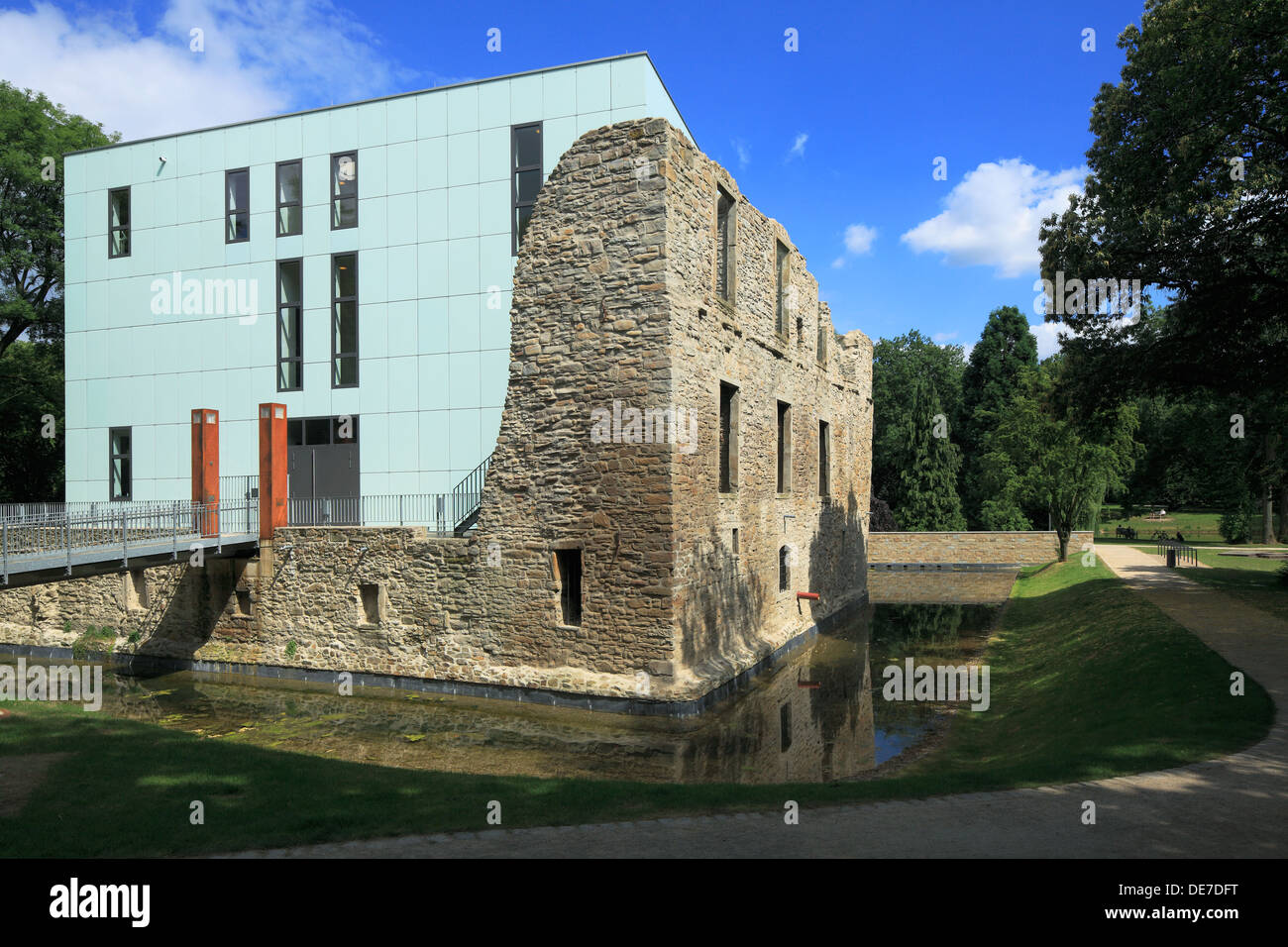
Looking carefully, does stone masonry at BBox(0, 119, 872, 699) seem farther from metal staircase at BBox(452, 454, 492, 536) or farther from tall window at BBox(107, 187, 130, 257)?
tall window at BBox(107, 187, 130, 257)

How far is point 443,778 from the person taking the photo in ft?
27.8

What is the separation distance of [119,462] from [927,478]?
3541 cm

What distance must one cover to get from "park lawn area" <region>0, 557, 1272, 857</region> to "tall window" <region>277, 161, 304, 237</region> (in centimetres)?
1499

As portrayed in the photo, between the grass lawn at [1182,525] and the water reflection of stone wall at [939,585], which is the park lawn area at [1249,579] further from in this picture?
the grass lawn at [1182,525]

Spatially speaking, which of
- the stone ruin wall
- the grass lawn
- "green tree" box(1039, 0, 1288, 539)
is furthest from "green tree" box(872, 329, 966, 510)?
"green tree" box(1039, 0, 1288, 539)

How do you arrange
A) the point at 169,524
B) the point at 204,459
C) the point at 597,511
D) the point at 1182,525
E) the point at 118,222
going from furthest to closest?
the point at 1182,525, the point at 118,222, the point at 169,524, the point at 204,459, the point at 597,511

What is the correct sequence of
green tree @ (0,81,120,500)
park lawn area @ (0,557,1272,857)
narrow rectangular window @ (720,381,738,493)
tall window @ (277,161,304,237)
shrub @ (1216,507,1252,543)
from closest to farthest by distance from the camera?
park lawn area @ (0,557,1272,857), narrow rectangular window @ (720,381,738,493), tall window @ (277,161,304,237), green tree @ (0,81,120,500), shrub @ (1216,507,1252,543)

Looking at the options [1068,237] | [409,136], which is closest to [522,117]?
[409,136]

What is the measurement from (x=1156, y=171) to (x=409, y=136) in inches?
679

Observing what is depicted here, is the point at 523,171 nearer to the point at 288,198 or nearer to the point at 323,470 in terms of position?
the point at 288,198

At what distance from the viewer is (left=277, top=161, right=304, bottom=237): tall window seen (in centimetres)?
2258

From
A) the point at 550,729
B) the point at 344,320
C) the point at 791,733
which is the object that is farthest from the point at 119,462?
the point at 791,733

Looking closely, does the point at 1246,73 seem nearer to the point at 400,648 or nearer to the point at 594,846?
the point at 594,846

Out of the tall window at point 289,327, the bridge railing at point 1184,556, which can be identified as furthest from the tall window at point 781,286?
the bridge railing at point 1184,556
